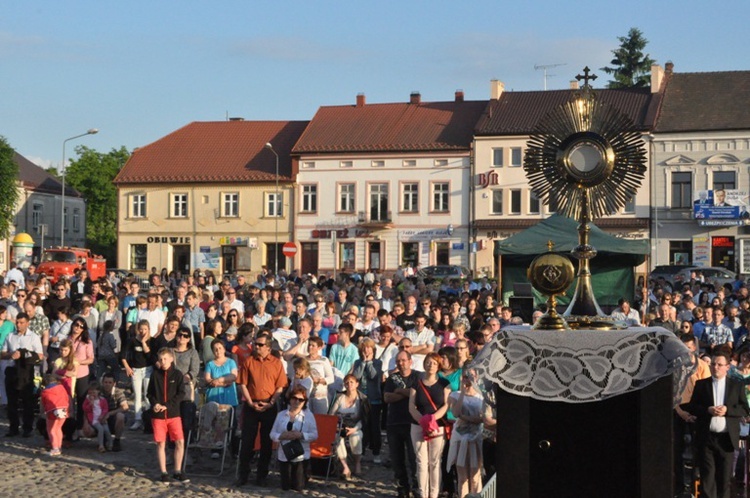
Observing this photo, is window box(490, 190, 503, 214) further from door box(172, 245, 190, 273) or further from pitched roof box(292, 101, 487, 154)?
door box(172, 245, 190, 273)

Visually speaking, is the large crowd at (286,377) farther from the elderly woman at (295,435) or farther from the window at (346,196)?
the window at (346,196)

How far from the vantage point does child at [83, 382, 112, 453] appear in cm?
1351

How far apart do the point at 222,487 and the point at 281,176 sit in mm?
45617

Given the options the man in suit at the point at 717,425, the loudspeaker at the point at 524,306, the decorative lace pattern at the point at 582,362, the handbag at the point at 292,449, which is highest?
the decorative lace pattern at the point at 582,362

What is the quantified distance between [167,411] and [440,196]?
42686mm

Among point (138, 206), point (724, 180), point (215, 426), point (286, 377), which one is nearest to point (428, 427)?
point (286, 377)

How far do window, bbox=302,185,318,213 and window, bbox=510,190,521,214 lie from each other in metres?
10.3

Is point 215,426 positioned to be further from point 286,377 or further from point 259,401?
point 286,377

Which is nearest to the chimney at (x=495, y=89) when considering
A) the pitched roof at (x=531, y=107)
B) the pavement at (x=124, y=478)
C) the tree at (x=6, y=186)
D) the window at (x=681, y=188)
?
the pitched roof at (x=531, y=107)

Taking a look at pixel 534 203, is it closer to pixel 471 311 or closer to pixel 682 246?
pixel 682 246

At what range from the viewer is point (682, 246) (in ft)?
161

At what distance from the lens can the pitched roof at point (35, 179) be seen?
73500mm

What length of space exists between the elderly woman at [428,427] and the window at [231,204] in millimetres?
47438

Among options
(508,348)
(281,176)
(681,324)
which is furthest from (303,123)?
(508,348)
